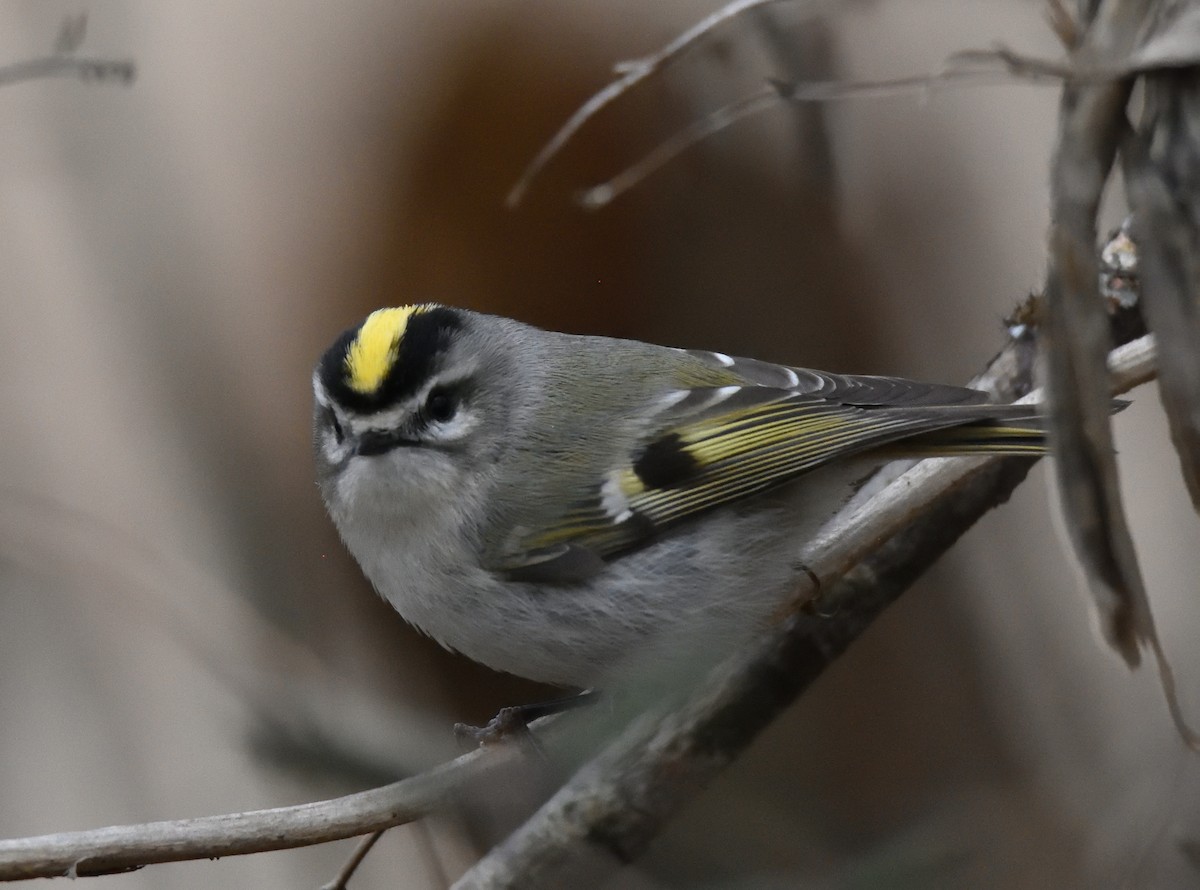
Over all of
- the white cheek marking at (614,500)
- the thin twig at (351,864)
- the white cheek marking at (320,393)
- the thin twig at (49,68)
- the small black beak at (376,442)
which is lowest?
the thin twig at (351,864)

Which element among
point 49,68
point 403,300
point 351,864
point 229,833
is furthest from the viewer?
point 403,300

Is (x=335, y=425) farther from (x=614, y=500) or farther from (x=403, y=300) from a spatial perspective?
(x=403, y=300)

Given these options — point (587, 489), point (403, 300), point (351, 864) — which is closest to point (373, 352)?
point (587, 489)

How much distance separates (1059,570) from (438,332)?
49.4 inches

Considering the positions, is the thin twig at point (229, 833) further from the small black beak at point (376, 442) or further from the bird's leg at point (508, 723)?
the small black beak at point (376, 442)

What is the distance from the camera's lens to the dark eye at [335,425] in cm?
178

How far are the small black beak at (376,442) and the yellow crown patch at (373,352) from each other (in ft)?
0.19

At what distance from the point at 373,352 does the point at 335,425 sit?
0.16 meters

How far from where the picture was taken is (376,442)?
1.70 meters

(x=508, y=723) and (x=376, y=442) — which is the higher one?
(x=376, y=442)

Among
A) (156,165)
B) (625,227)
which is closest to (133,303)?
(156,165)

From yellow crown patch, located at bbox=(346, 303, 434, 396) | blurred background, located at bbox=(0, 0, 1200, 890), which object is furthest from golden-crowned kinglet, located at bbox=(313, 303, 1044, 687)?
blurred background, located at bbox=(0, 0, 1200, 890)

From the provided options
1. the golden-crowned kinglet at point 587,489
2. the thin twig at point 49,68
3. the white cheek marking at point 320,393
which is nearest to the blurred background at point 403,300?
the golden-crowned kinglet at point 587,489

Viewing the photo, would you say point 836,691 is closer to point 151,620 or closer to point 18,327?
point 151,620
